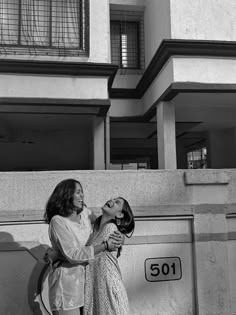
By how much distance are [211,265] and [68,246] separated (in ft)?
8.70

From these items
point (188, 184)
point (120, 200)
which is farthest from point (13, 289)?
point (188, 184)

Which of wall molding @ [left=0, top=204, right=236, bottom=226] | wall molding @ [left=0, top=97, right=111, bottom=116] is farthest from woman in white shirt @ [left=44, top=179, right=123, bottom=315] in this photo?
wall molding @ [left=0, top=97, right=111, bottom=116]

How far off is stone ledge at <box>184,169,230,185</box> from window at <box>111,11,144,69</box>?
5.43 metres

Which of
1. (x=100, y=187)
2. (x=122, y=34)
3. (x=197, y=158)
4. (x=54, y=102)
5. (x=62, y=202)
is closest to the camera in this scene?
(x=62, y=202)

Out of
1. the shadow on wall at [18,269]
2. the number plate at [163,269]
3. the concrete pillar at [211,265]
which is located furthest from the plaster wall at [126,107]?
the shadow on wall at [18,269]

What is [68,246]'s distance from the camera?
2520 millimetres

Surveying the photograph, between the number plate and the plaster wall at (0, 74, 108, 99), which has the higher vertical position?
the plaster wall at (0, 74, 108, 99)

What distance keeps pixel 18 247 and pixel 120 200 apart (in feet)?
6.47

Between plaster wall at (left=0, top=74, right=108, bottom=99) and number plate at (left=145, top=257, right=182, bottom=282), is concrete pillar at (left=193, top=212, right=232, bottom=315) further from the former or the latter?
plaster wall at (left=0, top=74, right=108, bottom=99)

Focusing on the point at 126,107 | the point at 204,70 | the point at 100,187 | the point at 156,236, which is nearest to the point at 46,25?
the point at 126,107

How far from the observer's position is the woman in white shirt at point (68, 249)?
2.53 m

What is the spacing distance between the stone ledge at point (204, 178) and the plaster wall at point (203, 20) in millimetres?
3503

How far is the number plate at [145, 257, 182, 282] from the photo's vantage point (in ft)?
14.5

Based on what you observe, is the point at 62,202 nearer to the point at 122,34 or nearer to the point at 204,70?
the point at 204,70
